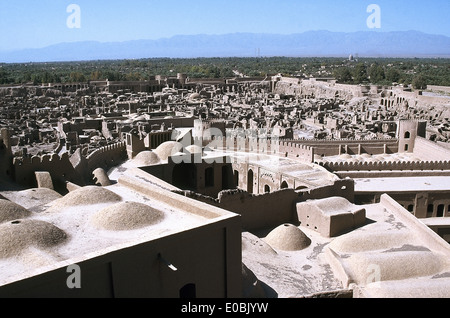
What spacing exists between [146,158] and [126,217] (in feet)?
37.1

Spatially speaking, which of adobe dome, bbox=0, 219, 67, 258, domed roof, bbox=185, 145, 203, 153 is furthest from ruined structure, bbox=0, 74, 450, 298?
domed roof, bbox=185, 145, 203, 153

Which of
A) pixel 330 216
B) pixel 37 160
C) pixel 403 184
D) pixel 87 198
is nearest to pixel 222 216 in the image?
pixel 87 198

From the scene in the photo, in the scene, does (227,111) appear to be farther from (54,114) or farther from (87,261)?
(87,261)

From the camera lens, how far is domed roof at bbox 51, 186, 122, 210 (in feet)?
39.8

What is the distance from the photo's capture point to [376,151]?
30766 millimetres

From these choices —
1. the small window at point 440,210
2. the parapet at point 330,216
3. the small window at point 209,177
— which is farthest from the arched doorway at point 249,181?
the small window at point 440,210

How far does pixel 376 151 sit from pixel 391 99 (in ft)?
127

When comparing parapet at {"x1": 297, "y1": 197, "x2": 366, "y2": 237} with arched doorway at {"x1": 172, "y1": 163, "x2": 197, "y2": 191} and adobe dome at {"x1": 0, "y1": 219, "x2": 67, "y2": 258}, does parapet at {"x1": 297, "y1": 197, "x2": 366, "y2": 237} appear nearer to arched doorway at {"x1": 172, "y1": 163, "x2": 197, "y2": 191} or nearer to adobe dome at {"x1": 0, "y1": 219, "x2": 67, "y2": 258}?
arched doorway at {"x1": 172, "y1": 163, "x2": 197, "y2": 191}

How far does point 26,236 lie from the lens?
9156mm

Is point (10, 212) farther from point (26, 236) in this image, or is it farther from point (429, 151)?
point (429, 151)

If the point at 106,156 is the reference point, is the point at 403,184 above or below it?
below

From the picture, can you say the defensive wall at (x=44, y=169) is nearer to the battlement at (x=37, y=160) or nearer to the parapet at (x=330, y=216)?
the battlement at (x=37, y=160)

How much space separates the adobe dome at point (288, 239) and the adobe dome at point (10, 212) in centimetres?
837

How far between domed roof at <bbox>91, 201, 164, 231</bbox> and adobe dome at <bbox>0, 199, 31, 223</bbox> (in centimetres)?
195
